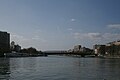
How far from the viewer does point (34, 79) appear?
38406 mm

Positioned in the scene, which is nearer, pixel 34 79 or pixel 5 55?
pixel 34 79

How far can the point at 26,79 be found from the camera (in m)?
37.9

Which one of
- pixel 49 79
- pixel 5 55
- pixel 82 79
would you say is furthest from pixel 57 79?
pixel 5 55

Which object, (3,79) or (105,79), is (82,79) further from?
(3,79)

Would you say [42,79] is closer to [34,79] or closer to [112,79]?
[34,79]

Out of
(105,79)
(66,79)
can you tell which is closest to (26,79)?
(66,79)

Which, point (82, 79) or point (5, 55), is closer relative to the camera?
point (82, 79)

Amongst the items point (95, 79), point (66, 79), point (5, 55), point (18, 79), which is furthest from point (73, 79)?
point (5, 55)

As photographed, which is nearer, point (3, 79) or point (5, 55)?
point (3, 79)

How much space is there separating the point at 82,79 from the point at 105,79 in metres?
3.77

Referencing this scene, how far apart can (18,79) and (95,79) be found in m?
12.2

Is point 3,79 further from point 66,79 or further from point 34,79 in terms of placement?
point 66,79

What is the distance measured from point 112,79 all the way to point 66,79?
7.57 metres

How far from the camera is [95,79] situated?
127 ft
